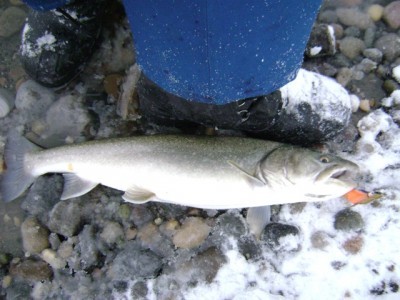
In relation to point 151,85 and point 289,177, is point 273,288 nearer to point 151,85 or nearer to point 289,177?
point 289,177

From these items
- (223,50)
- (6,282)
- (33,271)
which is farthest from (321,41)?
(6,282)

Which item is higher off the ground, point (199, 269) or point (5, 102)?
point (5, 102)

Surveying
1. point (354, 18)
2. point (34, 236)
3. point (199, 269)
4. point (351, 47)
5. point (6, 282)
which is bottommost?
point (6, 282)

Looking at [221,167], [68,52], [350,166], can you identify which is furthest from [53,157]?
[350,166]

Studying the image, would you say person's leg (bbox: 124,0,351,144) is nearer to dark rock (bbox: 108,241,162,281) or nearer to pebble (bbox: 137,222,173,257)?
pebble (bbox: 137,222,173,257)

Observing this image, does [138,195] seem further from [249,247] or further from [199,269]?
[249,247]

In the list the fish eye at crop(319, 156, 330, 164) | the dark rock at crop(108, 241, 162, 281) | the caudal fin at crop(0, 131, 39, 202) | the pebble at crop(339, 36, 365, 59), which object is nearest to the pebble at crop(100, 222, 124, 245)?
the dark rock at crop(108, 241, 162, 281)
